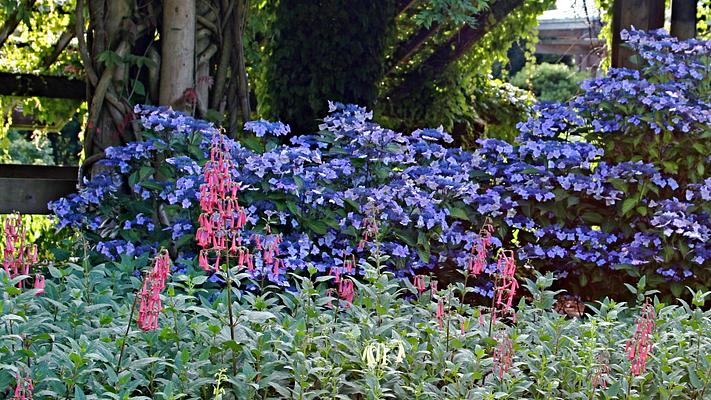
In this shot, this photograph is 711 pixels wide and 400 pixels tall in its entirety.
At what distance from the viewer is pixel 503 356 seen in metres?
2.31

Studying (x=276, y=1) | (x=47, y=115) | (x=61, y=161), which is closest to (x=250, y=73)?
(x=276, y=1)

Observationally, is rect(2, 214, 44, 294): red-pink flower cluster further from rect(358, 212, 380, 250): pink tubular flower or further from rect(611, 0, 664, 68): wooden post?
rect(611, 0, 664, 68): wooden post

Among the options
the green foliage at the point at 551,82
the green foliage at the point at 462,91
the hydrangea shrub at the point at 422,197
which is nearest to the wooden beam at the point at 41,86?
the green foliage at the point at 462,91

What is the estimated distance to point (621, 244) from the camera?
418cm

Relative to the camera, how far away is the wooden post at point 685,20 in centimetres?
528

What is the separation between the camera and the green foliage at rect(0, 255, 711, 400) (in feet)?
6.98

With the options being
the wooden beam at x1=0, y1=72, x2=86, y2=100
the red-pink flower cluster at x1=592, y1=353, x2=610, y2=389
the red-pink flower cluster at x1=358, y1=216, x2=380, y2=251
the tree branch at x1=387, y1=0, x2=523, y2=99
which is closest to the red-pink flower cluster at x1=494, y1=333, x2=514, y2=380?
the red-pink flower cluster at x1=592, y1=353, x2=610, y2=389

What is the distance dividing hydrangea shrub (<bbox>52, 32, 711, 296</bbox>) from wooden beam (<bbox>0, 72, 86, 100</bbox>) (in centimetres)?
245

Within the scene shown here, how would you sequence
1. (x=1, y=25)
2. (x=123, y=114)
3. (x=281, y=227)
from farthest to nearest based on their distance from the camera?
→ 1. (x=1, y=25)
2. (x=123, y=114)
3. (x=281, y=227)

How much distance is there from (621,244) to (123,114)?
2.25 metres

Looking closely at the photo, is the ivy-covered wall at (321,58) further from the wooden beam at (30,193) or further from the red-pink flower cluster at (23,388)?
the red-pink flower cluster at (23,388)

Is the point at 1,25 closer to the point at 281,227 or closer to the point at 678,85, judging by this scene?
the point at 281,227

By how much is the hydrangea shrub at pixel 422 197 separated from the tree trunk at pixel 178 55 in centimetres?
18

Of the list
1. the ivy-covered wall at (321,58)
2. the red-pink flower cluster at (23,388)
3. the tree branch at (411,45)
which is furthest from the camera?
the tree branch at (411,45)
